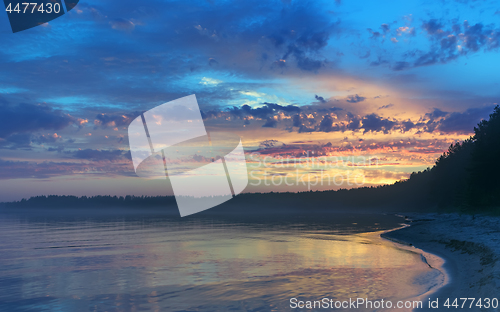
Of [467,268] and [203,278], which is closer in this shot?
[467,268]

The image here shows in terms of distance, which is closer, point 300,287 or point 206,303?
point 206,303

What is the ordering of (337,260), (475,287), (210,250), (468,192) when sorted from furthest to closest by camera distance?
(468,192) < (210,250) < (337,260) < (475,287)

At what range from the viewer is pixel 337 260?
980 inches

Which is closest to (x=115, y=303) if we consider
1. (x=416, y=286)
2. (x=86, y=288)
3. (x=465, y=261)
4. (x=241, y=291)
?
(x=86, y=288)

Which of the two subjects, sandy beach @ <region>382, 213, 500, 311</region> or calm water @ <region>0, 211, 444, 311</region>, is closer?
sandy beach @ <region>382, 213, 500, 311</region>

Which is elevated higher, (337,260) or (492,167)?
(492,167)

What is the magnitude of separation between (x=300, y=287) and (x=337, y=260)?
29.8ft

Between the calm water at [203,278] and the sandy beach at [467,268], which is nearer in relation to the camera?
the sandy beach at [467,268]

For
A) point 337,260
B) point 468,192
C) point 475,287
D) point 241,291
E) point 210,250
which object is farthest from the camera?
point 468,192

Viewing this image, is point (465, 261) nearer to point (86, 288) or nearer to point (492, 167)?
point (86, 288)

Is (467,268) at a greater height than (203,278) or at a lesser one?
lesser

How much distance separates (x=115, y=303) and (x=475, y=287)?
1563 cm

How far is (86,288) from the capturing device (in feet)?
57.1

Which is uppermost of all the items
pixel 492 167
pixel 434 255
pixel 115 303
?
pixel 492 167
